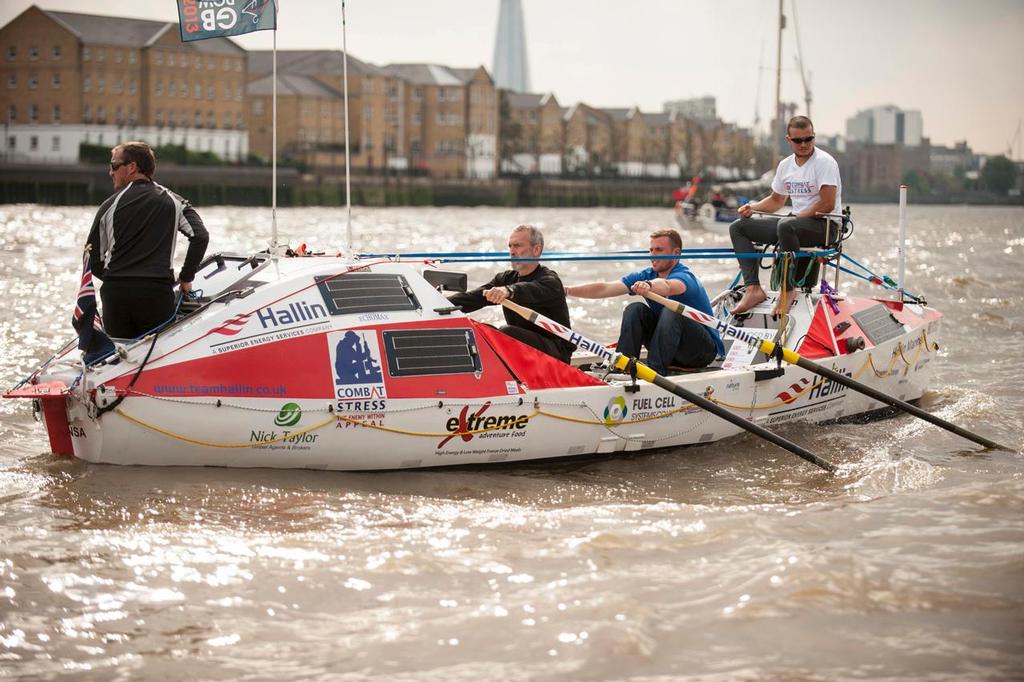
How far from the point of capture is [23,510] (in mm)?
8109

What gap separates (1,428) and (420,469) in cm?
408

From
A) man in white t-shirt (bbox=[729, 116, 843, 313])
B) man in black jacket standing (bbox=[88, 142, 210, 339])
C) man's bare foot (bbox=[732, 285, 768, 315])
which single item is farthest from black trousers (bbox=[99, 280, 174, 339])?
man's bare foot (bbox=[732, 285, 768, 315])

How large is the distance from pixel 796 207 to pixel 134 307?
22.1 feet

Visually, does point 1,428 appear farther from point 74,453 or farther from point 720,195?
point 720,195

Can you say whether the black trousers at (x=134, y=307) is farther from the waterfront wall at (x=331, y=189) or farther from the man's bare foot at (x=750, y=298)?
the waterfront wall at (x=331, y=189)

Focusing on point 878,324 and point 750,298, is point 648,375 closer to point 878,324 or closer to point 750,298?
point 750,298

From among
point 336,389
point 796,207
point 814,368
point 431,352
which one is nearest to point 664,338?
point 814,368

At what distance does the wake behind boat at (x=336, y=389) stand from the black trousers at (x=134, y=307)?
0.69ft

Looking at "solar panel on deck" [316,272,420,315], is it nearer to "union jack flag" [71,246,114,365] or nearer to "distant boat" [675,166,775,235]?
"union jack flag" [71,246,114,365]

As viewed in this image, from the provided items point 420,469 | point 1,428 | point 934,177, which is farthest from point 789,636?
point 934,177

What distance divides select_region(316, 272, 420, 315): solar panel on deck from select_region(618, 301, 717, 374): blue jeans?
239cm

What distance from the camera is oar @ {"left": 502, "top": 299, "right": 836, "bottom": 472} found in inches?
378

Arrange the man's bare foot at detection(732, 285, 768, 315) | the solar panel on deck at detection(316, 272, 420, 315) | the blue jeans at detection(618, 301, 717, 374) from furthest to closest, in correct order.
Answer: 1. the man's bare foot at detection(732, 285, 768, 315)
2. the blue jeans at detection(618, 301, 717, 374)
3. the solar panel on deck at detection(316, 272, 420, 315)

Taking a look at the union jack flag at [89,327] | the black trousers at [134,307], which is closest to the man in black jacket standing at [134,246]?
the black trousers at [134,307]
